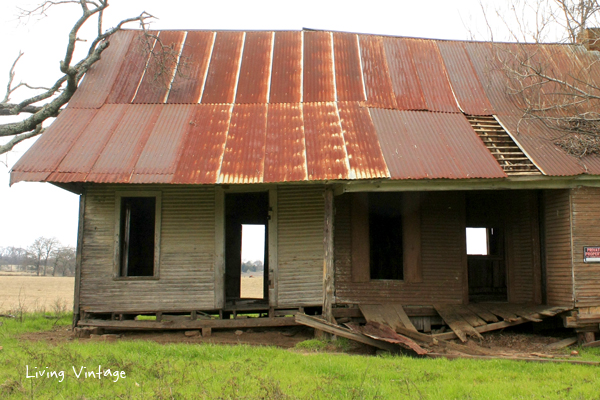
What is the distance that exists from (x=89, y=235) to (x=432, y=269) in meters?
6.86

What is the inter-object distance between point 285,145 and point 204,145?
1.53 metres

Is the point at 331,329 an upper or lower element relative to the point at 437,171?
lower

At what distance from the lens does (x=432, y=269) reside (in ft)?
34.0

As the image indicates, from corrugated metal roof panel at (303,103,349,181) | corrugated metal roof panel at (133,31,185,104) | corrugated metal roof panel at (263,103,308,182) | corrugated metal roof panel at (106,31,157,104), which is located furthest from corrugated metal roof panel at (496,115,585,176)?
corrugated metal roof panel at (106,31,157,104)

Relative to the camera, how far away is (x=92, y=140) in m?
9.67

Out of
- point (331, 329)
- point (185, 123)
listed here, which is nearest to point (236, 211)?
point (185, 123)

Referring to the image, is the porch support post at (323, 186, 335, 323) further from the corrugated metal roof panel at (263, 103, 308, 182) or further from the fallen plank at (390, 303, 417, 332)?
the fallen plank at (390, 303, 417, 332)

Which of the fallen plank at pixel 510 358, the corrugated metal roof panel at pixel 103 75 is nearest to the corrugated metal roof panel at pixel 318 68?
the corrugated metal roof panel at pixel 103 75

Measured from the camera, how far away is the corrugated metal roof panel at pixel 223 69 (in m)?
11.4

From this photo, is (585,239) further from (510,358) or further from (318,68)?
(318,68)

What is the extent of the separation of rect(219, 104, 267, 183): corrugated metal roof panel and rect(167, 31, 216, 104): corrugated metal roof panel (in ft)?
4.18

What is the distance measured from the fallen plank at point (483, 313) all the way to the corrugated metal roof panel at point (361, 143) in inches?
137

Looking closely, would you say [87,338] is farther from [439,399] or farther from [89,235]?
[439,399]

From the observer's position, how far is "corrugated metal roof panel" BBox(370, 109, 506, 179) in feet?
28.0
